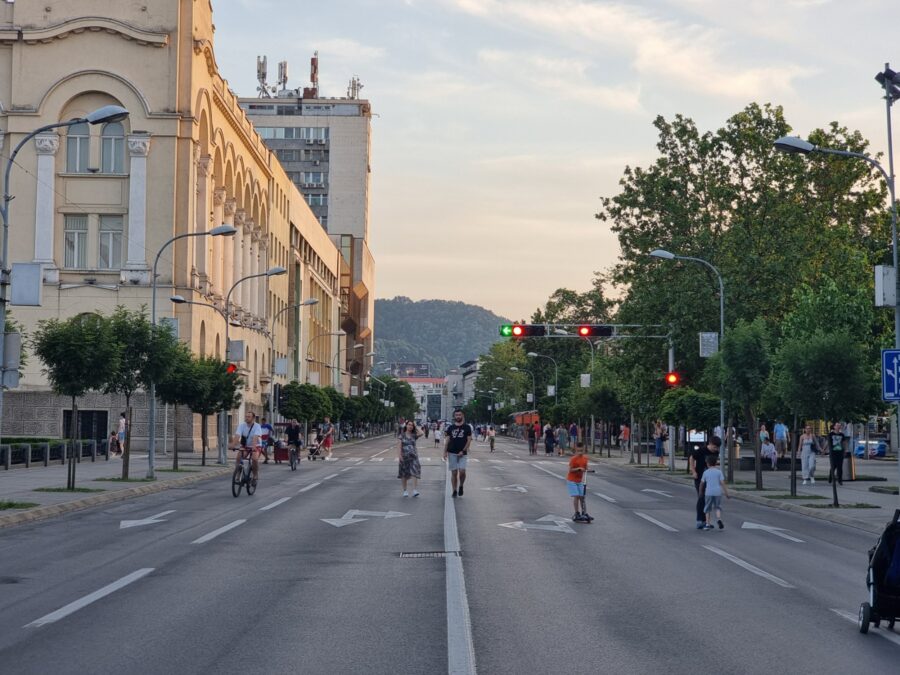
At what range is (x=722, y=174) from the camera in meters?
49.6

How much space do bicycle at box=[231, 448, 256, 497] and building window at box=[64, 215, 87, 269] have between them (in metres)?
32.6

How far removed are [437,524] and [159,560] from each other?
6.52 metres

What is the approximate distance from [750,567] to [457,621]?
20.0ft

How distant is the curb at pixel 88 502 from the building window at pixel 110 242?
2369 centimetres

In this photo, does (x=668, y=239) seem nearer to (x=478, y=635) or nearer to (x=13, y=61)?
(x=13, y=61)

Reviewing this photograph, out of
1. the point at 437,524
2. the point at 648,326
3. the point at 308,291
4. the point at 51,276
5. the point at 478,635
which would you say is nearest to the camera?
the point at 478,635

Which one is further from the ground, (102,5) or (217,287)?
(102,5)

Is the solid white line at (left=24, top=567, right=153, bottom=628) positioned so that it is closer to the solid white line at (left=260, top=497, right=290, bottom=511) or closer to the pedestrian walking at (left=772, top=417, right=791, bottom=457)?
the solid white line at (left=260, top=497, right=290, bottom=511)

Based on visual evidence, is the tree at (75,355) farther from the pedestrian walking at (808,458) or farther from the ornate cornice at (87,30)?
the ornate cornice at (87,30)

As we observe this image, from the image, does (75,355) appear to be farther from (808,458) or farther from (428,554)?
(808,458)

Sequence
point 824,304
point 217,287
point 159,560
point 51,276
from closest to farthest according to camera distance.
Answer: point 159,560
point 824,304
point 51,276
point 217,287

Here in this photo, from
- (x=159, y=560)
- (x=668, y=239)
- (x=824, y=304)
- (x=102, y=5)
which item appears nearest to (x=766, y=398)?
(x=824, y=304)

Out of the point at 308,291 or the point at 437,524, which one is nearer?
the point at 437,524

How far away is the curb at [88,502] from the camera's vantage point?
20.6m
